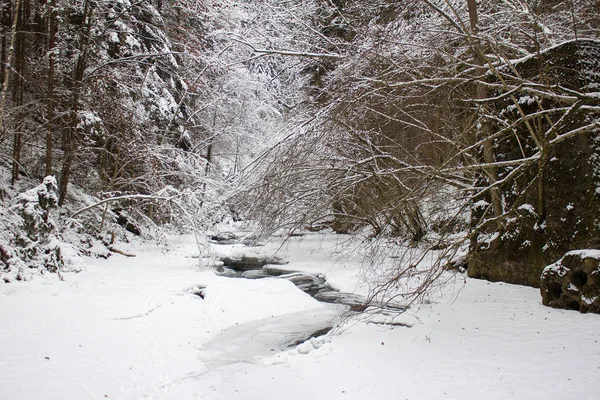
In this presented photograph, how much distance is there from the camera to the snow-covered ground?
404cm

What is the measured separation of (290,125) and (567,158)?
158 inches

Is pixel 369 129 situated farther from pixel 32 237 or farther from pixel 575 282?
pixel 32 237

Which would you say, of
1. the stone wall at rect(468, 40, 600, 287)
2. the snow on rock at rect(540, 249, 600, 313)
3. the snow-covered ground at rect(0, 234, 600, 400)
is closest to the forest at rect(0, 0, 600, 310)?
the stone wall at rect(468, 40, 600, 287)

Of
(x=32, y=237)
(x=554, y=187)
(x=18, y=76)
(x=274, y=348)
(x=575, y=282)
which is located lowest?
(x=274, y=348)

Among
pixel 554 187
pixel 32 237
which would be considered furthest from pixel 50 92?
pixel 554 187

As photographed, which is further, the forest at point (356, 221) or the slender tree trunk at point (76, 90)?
the slender tree trunk at point (76, 90)

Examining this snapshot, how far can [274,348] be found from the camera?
584cm

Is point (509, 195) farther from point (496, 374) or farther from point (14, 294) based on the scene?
point (14, 294)

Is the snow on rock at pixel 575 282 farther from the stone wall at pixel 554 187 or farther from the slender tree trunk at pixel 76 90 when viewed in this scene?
the slender tree trunk at pixel 76 90

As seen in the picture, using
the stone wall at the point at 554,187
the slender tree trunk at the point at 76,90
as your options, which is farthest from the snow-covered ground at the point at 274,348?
the slender tree trunk at the point at 76,90

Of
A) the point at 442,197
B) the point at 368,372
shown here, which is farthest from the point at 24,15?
the point at 368,372

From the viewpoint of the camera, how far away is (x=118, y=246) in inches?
474

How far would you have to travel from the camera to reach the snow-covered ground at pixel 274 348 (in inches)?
159

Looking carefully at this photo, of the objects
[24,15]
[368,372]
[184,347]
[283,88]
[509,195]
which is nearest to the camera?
[368,372]
